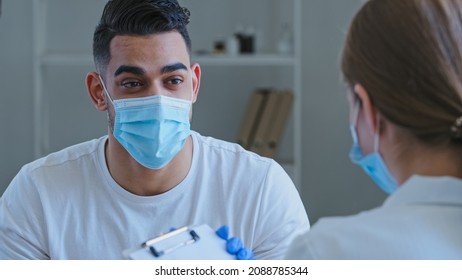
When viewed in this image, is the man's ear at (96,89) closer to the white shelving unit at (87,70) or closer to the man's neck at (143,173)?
the man's neck at (143,173)

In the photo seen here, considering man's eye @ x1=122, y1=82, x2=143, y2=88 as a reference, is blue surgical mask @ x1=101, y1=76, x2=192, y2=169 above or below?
below

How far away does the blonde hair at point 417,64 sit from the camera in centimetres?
90

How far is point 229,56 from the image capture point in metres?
3.30

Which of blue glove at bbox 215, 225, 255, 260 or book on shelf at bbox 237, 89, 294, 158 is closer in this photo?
blue glove at bbox 215, 225, 255, 260

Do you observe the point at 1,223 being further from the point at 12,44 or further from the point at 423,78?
the point at 12,44

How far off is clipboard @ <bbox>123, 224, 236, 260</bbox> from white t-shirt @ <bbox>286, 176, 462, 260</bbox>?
0.22 metres

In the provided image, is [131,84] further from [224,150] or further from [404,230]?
[404,230]

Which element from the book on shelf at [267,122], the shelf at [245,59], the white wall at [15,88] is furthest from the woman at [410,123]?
the white wall at [15,88]

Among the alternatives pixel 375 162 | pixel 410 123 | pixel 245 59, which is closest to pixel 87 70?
pixel 245 59

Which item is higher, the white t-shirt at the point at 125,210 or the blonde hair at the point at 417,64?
the blonde hair at the point at 417,64

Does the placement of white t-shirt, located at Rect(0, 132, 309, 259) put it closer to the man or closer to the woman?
the man

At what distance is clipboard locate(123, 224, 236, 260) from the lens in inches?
42.3

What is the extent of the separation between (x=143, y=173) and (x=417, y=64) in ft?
2.71

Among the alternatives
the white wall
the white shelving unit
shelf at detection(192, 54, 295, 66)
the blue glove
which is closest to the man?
the blue glove
